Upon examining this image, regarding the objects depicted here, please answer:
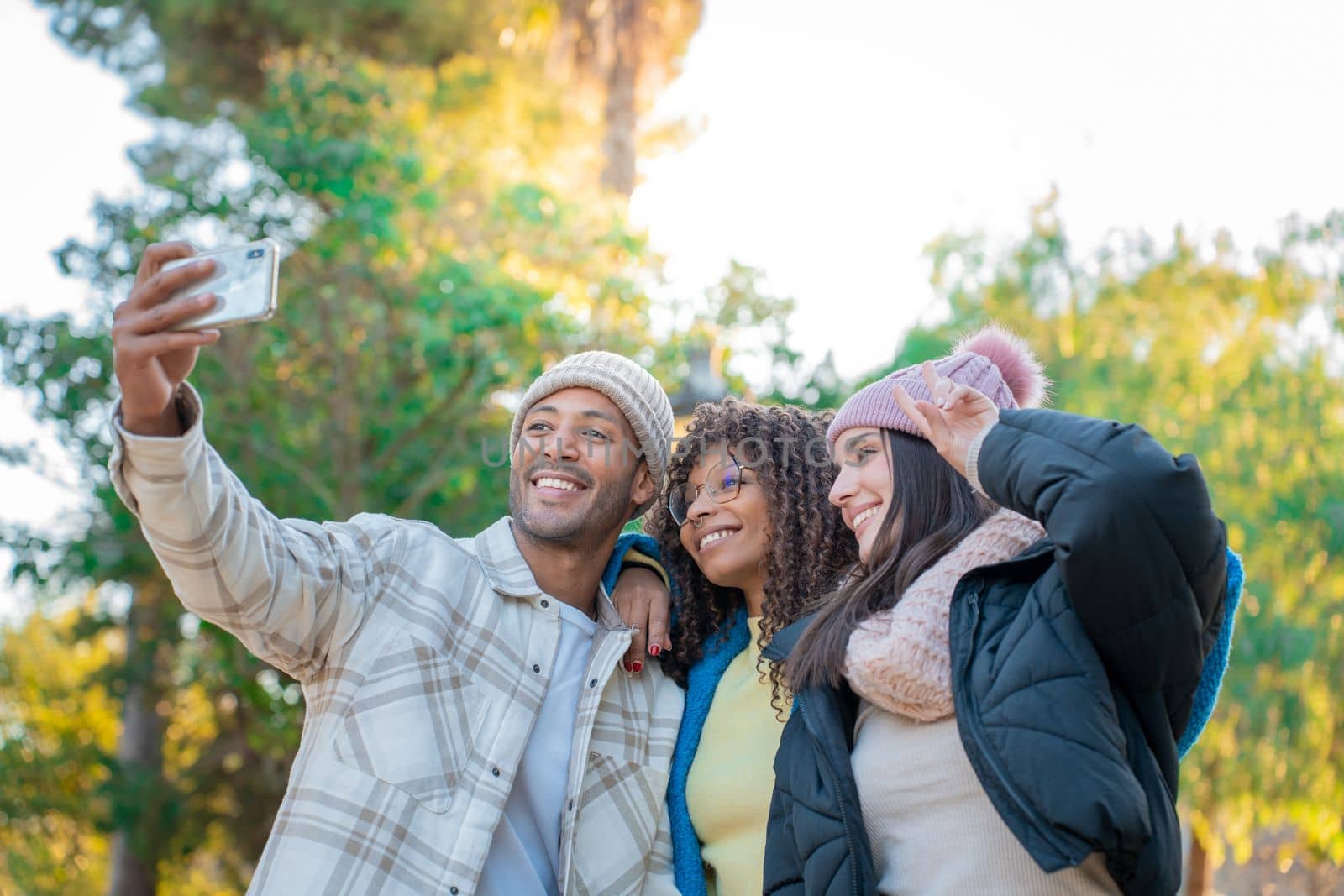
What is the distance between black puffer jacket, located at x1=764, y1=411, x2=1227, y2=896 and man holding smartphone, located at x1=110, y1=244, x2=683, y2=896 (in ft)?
2.88

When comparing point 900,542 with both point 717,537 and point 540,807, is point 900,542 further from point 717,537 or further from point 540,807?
point 540,807

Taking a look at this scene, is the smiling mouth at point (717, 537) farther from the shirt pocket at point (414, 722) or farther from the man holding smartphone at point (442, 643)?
the shirt pocket at point (414, 722)

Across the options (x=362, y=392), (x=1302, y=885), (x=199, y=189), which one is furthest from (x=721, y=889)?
(x=1302, y=885)

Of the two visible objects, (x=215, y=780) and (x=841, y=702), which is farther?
(x=215, y=780)

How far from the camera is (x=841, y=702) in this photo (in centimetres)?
250

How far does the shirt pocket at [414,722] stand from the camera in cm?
271

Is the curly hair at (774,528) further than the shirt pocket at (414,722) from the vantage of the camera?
Yes

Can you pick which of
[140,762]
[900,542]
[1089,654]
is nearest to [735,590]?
[900,542]

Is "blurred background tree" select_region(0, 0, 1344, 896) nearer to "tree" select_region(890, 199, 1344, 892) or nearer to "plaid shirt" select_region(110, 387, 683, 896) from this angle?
"tree" select_region(890, 199, 1344, 892)

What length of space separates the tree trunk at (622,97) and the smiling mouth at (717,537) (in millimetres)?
8765

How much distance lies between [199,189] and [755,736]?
725 cm

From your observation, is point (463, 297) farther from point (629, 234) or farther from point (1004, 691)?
point (1004, 691)

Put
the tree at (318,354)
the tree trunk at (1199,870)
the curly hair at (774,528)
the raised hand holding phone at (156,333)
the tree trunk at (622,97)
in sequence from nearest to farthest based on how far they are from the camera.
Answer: the raised hand holding phone at (156,333)
the curly hair at (774,528)
the tree at (318,354)
the tree trunk at (1199,870)
the tree trunk at (622,97)

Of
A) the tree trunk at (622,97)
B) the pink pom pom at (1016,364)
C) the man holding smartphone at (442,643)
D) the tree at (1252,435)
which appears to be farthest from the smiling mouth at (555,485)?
the tree trunk at (622,97)
